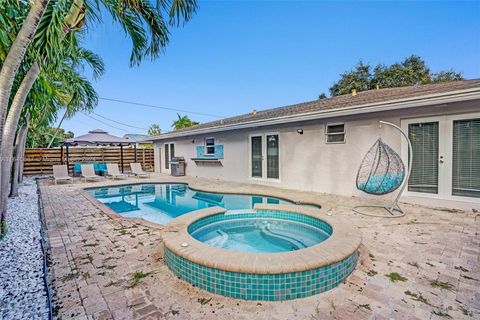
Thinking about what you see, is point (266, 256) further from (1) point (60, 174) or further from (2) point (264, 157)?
(1) point (60, 174)

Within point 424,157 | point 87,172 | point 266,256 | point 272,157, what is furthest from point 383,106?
point 87,172

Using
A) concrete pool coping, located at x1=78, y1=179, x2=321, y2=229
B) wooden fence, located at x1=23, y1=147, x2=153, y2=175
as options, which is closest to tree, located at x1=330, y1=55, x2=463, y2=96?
concrete pool coping, located at x1=78, y1=179, x2=321, y2=229

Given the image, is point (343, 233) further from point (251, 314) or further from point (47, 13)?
point (47, 13)

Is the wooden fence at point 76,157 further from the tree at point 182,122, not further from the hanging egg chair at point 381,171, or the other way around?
the hanging egg chair at point 381,171

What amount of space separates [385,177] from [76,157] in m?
20.1

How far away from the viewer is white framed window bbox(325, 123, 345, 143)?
8.00m

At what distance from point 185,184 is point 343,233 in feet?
30.9

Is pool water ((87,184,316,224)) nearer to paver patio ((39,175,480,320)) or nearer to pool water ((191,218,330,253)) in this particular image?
pool water ((191,218,330,253))

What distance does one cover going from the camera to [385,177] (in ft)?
20.0

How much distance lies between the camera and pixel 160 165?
1842 centimetres

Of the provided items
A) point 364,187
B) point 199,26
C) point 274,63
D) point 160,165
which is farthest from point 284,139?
point 160,165

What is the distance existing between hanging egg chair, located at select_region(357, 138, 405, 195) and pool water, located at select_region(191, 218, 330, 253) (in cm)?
246

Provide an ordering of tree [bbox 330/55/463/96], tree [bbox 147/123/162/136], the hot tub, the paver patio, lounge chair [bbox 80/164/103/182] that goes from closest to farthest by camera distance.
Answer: the paver patio < the hot tub < lounge chair [bbox 80/164/103/182] < tree [bbox 330/55/463/96] < tree [bbox 147/123/162/136]

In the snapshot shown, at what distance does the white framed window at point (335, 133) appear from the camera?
8000 millimetres
